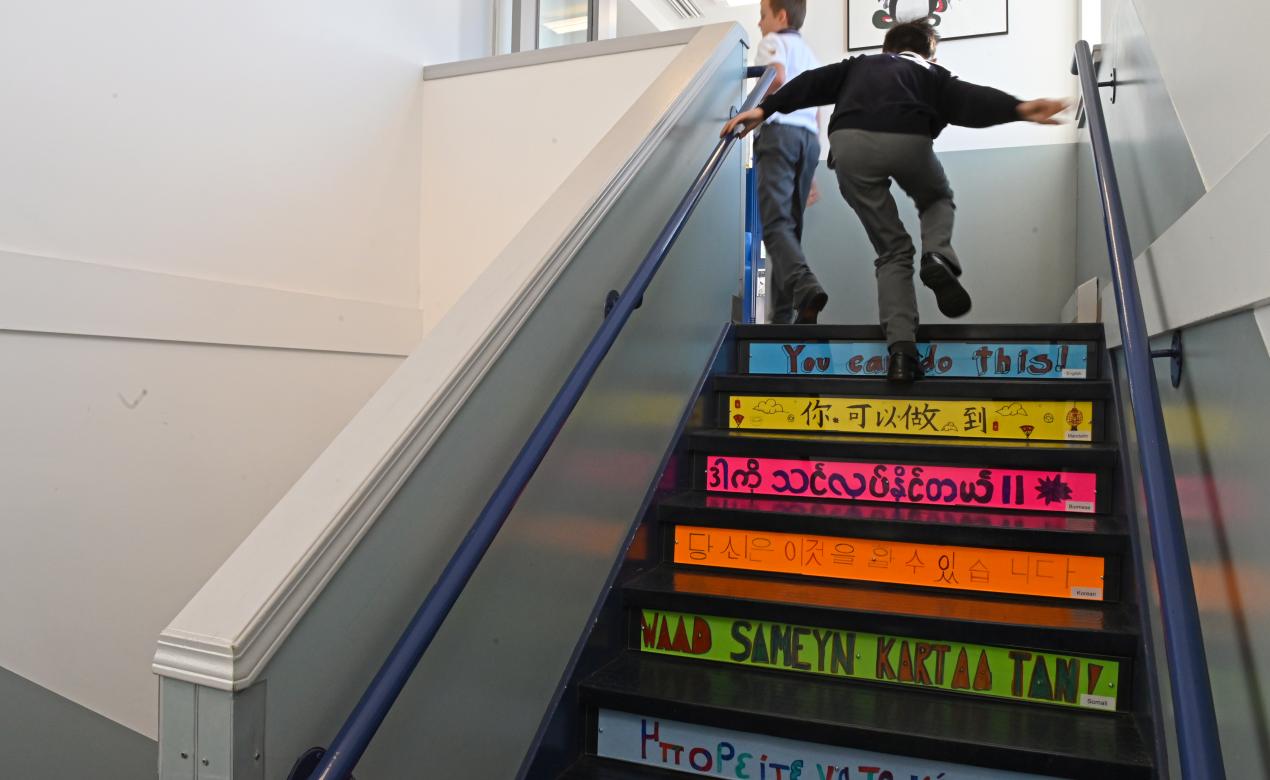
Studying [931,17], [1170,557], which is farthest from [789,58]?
[1170,557]

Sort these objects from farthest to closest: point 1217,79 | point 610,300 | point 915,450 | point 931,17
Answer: point 931,17
point 915,450
point 610,300
point 1217,79

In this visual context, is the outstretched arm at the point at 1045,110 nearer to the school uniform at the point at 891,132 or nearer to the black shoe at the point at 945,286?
the school uniform at the point at 891,132

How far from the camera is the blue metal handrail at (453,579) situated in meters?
1.07

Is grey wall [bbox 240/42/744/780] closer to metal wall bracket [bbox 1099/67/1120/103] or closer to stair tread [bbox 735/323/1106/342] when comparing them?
stair tread [bbox 735/323/1106/342]

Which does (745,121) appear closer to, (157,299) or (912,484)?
(912,484)

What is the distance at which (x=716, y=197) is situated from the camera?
2824mm

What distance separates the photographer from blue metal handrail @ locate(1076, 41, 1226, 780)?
0.91 metres

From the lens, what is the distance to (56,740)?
80.4 inches

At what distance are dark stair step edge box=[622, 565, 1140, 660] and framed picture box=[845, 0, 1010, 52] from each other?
3.97 meters

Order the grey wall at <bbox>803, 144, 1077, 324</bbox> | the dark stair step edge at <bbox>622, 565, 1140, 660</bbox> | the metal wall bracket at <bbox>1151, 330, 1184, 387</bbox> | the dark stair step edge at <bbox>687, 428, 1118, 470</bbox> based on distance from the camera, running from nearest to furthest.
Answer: the metal wall bracket at <bbox>1151, 330, 1184, 387</bbox>, the dark stair step edge at <bbox>622, 565, 1140, 660</bbox>, the dark stair step edge at <bbox>687, 428, 1118, 470</bbox>, the grey wall at <bbox>803, 144, 1077, 324</bbox>

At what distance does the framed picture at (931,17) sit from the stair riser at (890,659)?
4.13 m

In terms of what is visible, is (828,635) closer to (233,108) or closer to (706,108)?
(706,108)

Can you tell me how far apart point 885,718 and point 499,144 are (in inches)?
108

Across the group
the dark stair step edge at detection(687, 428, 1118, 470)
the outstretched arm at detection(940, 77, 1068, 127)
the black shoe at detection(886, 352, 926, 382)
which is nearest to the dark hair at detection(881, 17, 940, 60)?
the outstretched arm at detection(940, 77, 1068, 127)
